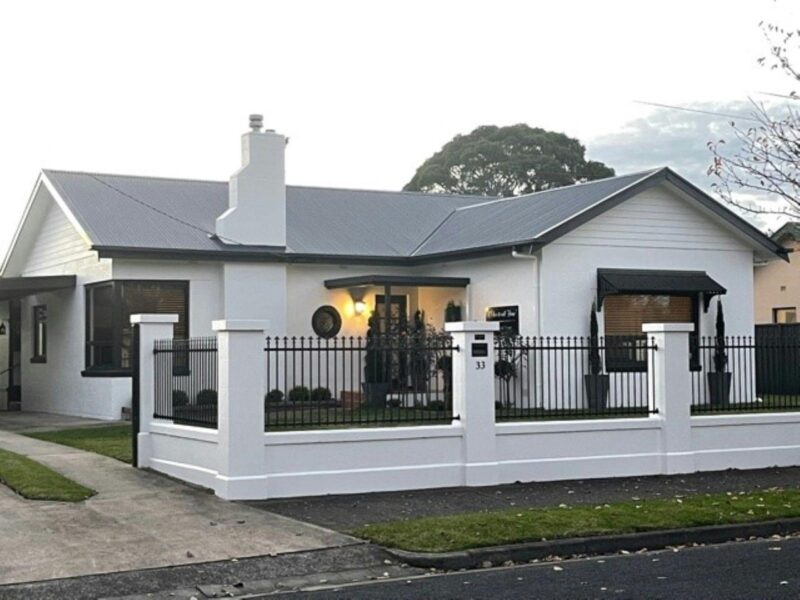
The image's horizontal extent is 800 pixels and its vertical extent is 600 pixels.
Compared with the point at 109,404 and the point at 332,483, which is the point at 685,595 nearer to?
the point at 332,483

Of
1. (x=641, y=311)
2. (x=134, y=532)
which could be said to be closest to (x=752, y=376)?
(x=641, y=311)

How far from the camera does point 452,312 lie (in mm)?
24484

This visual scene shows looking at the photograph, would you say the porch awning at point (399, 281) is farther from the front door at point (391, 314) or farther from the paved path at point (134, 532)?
the paved path at point (134, 532)

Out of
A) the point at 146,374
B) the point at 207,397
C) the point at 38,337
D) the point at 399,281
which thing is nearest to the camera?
the point at 207,397

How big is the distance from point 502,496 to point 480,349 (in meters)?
1.88

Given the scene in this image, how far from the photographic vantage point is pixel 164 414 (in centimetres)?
1452

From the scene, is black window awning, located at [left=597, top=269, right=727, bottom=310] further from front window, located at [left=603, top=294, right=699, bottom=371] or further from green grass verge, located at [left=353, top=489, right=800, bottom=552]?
green grass verge, located at [left=353, top=489, right=800, bottom=552]

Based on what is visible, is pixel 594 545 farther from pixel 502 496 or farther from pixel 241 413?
pixel 241 413

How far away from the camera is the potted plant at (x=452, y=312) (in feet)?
79.9

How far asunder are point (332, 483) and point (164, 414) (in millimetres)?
2949

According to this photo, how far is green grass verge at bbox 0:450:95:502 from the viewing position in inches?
→ 480

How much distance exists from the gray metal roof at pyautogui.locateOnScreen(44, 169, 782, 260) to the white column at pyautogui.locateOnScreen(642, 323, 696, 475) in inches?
270

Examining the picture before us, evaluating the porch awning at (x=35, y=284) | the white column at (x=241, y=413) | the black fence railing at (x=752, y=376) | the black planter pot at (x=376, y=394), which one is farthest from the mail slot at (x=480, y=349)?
the porch awning at (x=35, y=284)

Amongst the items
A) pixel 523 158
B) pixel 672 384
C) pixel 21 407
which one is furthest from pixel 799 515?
pixel 523 158
